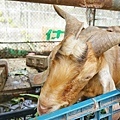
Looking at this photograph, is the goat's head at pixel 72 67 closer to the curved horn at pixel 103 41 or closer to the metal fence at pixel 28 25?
the curved horn at pixel 103 41

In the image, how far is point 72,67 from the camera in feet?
4.31

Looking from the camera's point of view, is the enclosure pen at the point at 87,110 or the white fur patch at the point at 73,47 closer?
the enclosure pen at the point at 87,110

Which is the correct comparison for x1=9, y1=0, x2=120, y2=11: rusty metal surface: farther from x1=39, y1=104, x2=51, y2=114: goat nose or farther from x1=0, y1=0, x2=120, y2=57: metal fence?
x1=0, y1=0, x2=120, y2=57: metal fence

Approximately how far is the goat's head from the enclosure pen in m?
0.30

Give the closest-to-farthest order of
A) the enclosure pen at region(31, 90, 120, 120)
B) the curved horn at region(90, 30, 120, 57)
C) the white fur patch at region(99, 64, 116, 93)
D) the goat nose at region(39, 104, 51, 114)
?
the enclosure pen at region(31, 90, 120, 120) → the goat nose at region(39, 104, 51, 114) → the curved horn at region(90, 30, 120, 57) → the white fur patch at region(99, 64, 116, 93)

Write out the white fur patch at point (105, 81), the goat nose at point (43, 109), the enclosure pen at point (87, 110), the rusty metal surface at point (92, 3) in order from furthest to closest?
the white fur patch at point (105, 81), the goat nose at point (43, 109), the rusty metal surface at point (92, 3), the enclosure pen at point (87, 110)

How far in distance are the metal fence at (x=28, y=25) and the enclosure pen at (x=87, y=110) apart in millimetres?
4973

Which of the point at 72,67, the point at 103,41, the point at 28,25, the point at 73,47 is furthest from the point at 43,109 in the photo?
the point at 28,25

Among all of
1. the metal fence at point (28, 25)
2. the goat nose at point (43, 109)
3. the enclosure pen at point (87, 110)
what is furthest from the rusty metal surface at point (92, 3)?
the metal fence at point (28, 25)

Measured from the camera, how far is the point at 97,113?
1002 mm

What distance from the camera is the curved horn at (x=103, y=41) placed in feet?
4.41

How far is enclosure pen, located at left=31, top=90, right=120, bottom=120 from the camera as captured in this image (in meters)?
0.88

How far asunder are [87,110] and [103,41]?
1.79ft

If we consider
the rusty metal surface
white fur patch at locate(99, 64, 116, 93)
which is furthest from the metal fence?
the rusty metal surface
